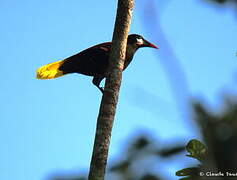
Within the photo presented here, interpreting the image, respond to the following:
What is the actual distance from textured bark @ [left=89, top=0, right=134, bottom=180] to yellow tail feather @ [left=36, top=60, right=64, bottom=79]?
5.89 feet

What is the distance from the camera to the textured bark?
292 centimetres

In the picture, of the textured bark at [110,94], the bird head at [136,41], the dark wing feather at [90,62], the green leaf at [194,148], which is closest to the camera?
the green leaf at [194,148]

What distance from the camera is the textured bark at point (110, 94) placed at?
2.92 m

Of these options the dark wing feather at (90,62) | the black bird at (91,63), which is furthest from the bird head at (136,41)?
the dark wing feather at (90,62)

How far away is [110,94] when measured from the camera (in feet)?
10.6

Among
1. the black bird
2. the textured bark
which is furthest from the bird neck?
the textured bark

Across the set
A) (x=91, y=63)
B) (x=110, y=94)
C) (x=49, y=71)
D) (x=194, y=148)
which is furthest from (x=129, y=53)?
(x=194, y=148)

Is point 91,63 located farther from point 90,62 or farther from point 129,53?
point 129,53

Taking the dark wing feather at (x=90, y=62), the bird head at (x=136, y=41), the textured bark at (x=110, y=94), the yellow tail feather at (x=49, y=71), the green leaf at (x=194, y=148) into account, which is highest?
the bird head at (x=136, y=41)

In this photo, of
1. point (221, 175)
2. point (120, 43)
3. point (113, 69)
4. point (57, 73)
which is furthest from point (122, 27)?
point (221, 175)

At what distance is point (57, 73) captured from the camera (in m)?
5.28

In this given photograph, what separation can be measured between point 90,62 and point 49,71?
68 centimetres

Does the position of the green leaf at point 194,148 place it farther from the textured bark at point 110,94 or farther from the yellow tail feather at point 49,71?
the yellow tail feather at point 49,71

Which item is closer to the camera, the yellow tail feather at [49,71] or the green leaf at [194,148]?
the green leaf at [194,148]
